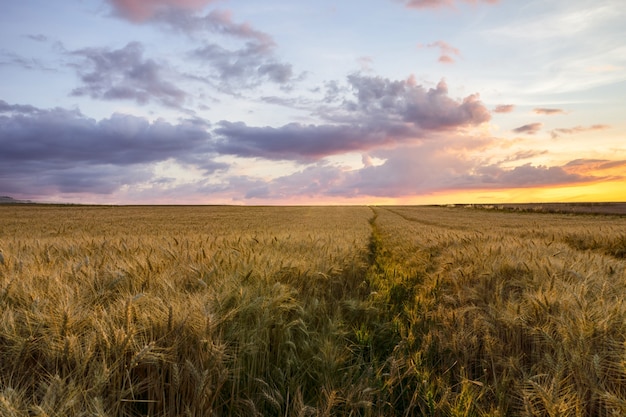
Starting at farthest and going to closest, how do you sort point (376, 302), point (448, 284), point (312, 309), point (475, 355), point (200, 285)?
point (448, 284), point (376, 302), point (312, 309), point (200, 285), point (475, 355)

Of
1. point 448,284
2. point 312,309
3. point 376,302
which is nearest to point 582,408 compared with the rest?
point 312,309

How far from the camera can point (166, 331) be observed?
248 cm

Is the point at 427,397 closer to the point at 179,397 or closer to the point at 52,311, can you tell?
the point at 179,397

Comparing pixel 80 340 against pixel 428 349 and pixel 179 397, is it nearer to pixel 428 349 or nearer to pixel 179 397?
pixel 179 397

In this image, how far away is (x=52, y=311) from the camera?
2.43m

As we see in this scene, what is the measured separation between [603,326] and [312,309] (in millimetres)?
2605

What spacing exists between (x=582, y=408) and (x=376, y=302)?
10.1ft

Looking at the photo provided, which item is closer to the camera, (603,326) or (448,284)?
(603,326)

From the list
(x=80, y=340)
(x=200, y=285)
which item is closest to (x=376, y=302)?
(x=200, y=285)

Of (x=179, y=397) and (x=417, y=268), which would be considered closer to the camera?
(x=179, y=397)

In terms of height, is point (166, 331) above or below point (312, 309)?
above

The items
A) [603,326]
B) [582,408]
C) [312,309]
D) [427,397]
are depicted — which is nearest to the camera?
[582,408]

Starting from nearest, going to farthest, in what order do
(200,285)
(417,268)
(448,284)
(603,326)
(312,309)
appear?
(603,326) < (200,285) < (312,309) < (448,284) < (417,268)

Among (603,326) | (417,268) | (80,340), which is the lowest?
(417,268)
